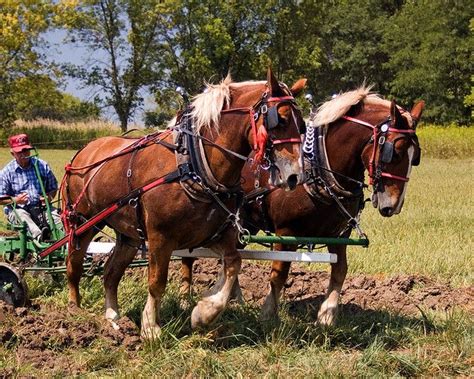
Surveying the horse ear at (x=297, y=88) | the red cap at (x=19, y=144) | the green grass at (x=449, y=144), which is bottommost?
the green grass at (x=449, y=144)

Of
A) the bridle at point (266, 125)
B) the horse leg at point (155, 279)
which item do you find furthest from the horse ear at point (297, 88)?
the horse leg at point (155, 279)

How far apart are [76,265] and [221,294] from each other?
1888 mm

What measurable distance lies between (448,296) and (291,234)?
1.93m

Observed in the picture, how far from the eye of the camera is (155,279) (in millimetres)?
5203

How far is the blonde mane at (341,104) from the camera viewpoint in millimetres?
5680

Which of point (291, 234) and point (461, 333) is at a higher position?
point (291, 234)

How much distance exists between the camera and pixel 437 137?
1318 inches

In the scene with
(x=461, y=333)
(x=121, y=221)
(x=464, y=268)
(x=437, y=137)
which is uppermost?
(x=121, y=221)

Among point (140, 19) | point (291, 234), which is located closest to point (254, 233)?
point (291, 234)

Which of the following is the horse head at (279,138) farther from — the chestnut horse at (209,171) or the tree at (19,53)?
the tree at (19,53)

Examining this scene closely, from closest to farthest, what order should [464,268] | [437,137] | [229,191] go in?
[229,191], [464,268], [437,137]

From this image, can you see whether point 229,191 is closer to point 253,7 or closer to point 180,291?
point 180,291

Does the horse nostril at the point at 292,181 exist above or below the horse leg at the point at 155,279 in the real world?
above

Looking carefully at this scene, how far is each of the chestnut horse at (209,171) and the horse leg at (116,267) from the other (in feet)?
2.51
